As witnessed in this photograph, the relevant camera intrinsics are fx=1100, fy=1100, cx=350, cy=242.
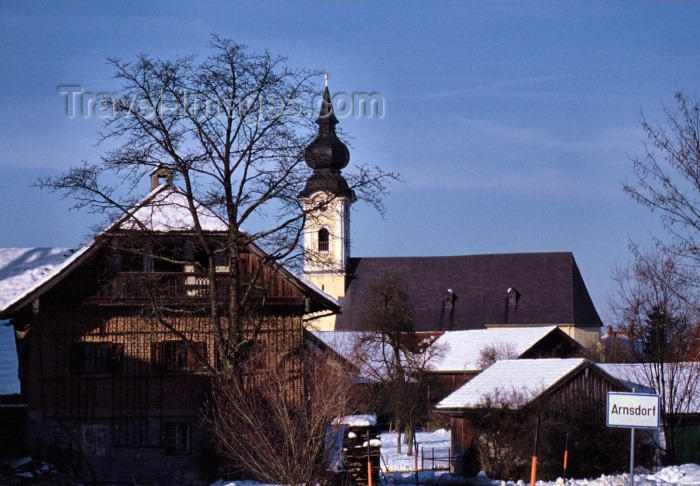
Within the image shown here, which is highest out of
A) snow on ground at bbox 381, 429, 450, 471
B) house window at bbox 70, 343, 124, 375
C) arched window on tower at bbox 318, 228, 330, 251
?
arched window on tower at bbox 318, 228, 330, 251

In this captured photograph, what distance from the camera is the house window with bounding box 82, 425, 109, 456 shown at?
29.0 metres

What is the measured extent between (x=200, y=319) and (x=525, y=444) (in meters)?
9.29

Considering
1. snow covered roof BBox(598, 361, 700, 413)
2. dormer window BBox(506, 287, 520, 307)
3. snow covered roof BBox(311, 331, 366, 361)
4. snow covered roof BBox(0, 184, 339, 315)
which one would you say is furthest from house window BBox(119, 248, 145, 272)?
dormer window BBox(506, 287, 520, 307)

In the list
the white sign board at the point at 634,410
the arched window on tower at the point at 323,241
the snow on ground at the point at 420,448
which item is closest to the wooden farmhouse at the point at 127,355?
the snow on ground at the point at 420,448

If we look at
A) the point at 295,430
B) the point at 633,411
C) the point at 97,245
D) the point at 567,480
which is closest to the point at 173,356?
the point at 97,245

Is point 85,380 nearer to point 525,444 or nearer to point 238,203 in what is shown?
point 238,203

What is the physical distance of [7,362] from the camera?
99.2ft

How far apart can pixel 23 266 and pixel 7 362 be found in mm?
4617

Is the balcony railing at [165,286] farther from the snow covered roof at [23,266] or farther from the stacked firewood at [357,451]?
the stacked firewood at [357,451]

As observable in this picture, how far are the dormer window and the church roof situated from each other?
0.26 feet

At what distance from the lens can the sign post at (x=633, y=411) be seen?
619 inches

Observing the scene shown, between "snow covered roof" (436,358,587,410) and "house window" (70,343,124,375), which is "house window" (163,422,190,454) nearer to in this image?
"house window" (70,343,124,375)

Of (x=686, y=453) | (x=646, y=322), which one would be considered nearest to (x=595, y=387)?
(x=646, y=322)

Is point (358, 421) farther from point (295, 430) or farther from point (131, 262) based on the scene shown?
point (131, 262)
